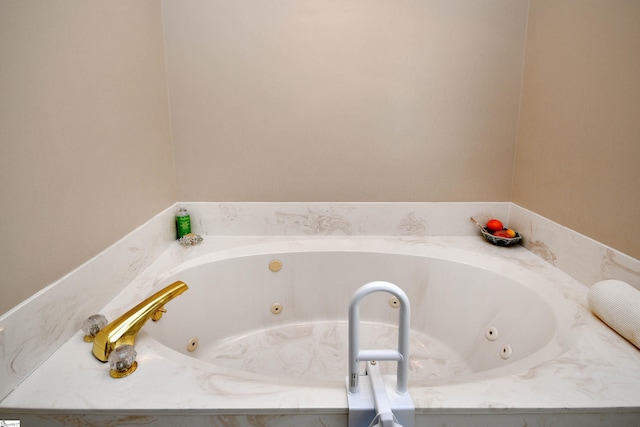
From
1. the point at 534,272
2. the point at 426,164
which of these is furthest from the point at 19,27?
the point at 534,272

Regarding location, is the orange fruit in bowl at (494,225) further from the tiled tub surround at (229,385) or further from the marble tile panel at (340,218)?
the tiled tub surround at (229,385)

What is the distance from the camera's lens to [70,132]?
0.97 metres

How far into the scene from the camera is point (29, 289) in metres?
0.82

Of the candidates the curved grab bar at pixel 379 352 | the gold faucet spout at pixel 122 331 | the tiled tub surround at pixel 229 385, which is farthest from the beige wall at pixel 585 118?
the gold faucet spout at pixel 122 331

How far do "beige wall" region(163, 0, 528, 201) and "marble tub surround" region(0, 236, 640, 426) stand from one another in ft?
3.11

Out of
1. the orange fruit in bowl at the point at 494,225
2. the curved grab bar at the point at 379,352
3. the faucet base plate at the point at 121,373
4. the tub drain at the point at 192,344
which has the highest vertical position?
the curved grab bar at the point at 379,352

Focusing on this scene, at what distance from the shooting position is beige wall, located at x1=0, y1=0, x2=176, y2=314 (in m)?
0.78

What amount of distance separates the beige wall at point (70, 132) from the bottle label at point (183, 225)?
0.70 ft

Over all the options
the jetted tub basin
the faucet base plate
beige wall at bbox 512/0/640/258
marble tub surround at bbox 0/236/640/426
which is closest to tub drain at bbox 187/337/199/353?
the jetted tub basin

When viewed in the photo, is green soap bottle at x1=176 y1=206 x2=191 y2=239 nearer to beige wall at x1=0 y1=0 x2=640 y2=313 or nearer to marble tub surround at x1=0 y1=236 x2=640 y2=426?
beige wall at x1=0 y1=0 x2=640 y2=313

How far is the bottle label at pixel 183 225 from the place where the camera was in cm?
166

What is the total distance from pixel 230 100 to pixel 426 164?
3.15 ft

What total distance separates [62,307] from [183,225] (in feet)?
2.55

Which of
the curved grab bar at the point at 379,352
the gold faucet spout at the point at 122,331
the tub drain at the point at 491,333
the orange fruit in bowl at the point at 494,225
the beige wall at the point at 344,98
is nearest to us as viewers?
the curved grab bar at the point at 379,352
